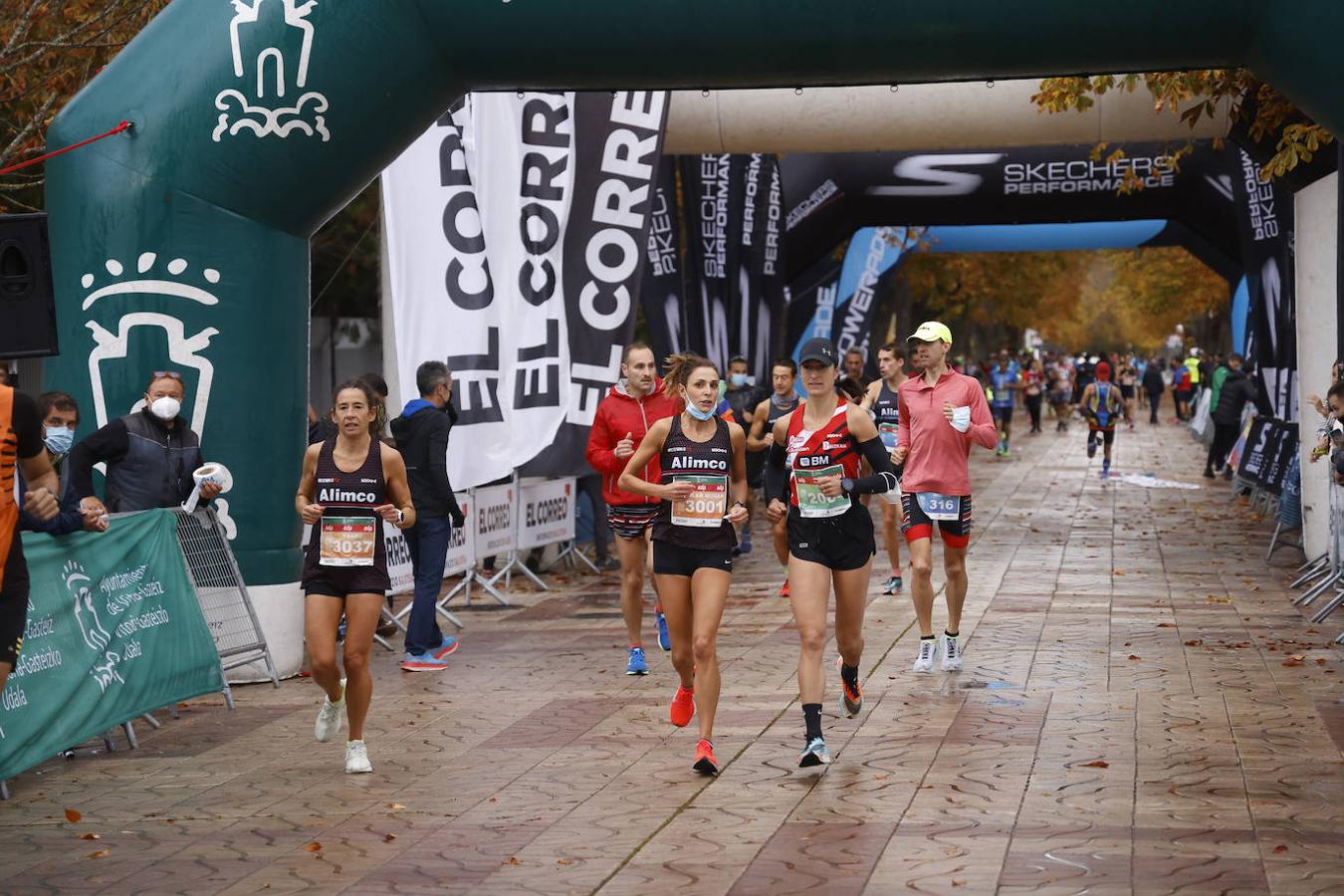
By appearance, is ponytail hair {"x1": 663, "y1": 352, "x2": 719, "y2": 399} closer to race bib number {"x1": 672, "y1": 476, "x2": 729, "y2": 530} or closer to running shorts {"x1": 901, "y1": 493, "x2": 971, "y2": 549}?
race bib number {"x1": 672, "y1": 476, "x2": 729, "y2": 530}

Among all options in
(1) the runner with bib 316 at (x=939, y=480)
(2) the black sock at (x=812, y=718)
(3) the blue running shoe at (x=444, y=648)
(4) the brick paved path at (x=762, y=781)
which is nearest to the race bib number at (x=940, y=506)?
(1) the runner with bib 316 at (x=939, y=480)

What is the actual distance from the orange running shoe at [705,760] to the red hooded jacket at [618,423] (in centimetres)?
324

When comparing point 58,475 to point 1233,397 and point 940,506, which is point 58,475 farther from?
point 1233,397

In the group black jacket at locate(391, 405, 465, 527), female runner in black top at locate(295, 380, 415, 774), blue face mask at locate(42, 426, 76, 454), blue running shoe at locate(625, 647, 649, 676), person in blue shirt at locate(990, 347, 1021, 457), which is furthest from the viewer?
person in blue shirt at locate(990, 347, 1021, 457)

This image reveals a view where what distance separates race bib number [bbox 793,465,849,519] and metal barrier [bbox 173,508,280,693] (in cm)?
393

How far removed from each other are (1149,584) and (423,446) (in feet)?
22.4

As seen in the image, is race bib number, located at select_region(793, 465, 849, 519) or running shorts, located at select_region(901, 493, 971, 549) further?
running shorts, located at select_region(901, 493, 971, 549)

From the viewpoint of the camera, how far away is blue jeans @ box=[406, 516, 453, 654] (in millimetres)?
11656

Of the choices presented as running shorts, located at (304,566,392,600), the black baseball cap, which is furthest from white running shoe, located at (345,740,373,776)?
the black baseball cap

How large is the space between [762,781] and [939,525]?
3.36 meters

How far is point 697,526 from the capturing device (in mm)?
8125

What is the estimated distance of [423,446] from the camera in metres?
11.6

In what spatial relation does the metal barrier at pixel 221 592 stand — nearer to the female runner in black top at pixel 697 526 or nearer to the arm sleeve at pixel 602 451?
the arm sleeve at pixel 602 451

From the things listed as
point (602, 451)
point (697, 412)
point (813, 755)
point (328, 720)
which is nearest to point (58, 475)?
point (328, 720)
